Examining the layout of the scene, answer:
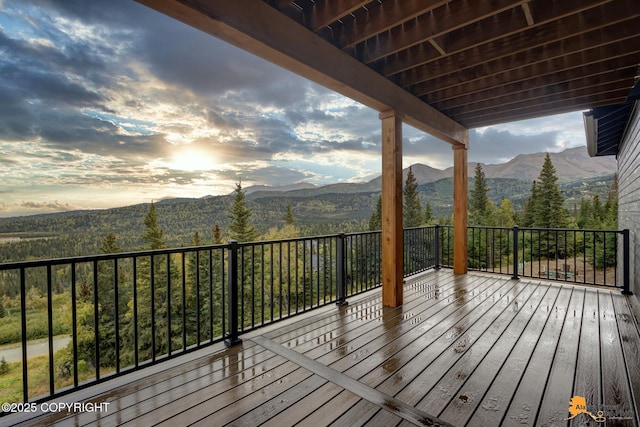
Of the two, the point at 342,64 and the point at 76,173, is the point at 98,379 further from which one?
the point at 76,173

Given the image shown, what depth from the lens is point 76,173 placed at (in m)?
19.4

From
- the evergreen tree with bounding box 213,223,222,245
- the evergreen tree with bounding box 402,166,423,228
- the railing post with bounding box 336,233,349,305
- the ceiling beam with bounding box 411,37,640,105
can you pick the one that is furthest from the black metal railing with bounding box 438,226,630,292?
the evergreen tree with bounding box 213,223,222,245

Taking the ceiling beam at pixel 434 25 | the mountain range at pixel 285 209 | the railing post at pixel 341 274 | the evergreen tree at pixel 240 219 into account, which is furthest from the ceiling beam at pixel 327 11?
the evergreen tree at pixel 240 219

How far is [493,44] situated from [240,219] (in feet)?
74.9

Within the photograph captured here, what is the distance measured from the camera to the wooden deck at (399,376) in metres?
1.64

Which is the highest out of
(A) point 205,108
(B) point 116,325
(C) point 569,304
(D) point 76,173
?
(A) point 205,108

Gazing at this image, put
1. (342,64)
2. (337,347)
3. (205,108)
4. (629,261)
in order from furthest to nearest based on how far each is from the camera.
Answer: (205,108), (629,261), (342,64), (337,347)

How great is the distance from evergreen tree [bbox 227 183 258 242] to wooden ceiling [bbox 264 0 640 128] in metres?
21.5

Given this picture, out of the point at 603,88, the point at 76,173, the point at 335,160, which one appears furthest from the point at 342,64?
the point at 76,173

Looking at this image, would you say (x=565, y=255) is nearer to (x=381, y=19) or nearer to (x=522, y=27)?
(x=522, y=27)

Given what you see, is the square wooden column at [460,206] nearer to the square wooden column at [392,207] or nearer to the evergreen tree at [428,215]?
the square wooden column at [392,207]

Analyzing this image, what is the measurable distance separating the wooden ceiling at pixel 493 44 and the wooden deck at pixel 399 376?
8.96 ft

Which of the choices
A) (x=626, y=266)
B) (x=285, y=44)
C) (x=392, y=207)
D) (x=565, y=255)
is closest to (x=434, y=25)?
(x=285, y=44)

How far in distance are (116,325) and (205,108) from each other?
21284 millimetres
